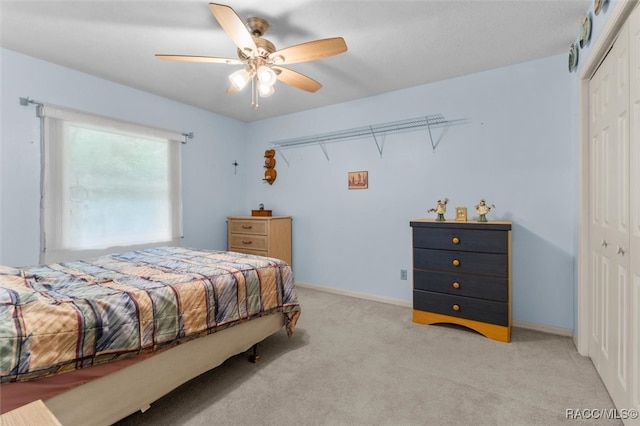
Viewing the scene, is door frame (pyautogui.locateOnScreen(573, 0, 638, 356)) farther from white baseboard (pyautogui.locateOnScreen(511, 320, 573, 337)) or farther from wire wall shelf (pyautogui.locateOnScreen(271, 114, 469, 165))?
wire wall shelf (pyautogui.locateOnScreen(271, 114, 469, 165))

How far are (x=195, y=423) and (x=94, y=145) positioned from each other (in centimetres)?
273

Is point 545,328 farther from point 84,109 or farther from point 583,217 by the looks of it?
point 84,109

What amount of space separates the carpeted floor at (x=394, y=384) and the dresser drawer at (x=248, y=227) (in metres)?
1.56

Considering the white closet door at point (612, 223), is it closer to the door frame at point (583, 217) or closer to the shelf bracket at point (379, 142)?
the door frame at point (583, 217)

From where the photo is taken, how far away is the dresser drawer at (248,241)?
3.82 meters

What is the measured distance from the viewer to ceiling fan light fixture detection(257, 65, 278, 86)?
6.44 feet

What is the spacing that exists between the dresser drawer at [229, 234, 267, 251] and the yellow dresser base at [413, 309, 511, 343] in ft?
6.42

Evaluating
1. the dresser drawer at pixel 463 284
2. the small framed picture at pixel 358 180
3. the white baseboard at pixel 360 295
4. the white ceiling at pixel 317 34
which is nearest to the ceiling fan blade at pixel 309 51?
the white ceiling at pixel 317 34

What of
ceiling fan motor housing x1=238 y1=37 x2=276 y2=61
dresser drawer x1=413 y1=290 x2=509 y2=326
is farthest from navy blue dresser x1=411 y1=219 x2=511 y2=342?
ceiling fan motor housing x1=238 y1=37 x2=276 y2=61

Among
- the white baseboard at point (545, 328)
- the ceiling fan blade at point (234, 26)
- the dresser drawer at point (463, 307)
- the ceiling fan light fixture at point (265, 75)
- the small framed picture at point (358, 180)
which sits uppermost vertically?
the ceiling fan blade at point (234, 26)

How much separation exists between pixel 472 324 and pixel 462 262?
52cm

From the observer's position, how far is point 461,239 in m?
2.57

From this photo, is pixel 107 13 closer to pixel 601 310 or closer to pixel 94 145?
pixel 94 145

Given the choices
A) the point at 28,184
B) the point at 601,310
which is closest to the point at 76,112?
the point at 28,184
